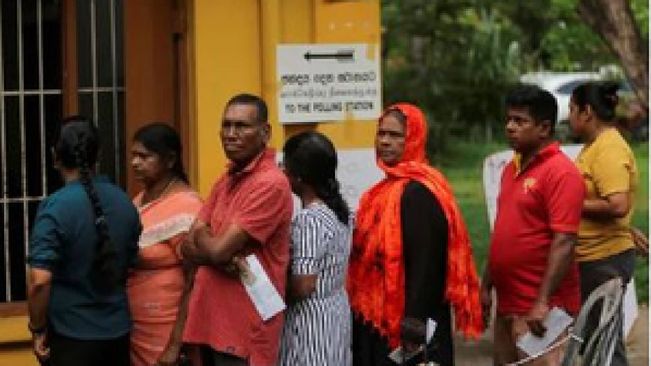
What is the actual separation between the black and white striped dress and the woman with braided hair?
65 centimetres

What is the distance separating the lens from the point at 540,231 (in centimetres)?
618

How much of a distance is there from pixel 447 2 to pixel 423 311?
17.6 metres

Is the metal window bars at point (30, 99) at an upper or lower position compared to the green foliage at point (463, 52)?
lower

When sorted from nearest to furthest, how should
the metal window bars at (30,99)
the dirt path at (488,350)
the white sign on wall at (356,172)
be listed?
1. the metal window bars at (30,99)
2. the white sign on wall at (356,172)
3. the dirt path at (488,350)

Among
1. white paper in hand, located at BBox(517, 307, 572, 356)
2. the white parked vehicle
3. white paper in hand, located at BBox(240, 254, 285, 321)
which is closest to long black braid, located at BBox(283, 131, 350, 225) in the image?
white paper in hand, located at BBox(240, 254, 285, 321)

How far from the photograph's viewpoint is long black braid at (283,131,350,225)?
579 cm

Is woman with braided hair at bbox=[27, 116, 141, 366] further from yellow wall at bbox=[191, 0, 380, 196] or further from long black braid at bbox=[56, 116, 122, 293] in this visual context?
yellow wall at bbox=[191, 0, 380, 196]

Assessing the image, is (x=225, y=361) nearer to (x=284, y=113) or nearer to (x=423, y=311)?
(x=423, y=311)

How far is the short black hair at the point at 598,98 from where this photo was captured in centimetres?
709

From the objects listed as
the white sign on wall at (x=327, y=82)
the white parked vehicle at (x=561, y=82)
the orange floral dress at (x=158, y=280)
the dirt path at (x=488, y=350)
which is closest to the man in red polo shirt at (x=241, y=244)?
the orange floral dress at (x=158, y=280)

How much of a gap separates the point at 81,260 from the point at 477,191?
55.5ft

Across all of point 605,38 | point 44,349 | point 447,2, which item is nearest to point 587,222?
point 44,349

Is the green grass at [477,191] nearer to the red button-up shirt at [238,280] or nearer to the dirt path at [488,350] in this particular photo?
the dirt path at [488,350]

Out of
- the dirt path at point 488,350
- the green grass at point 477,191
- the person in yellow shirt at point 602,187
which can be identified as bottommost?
A: the dirt path at point 488,350
